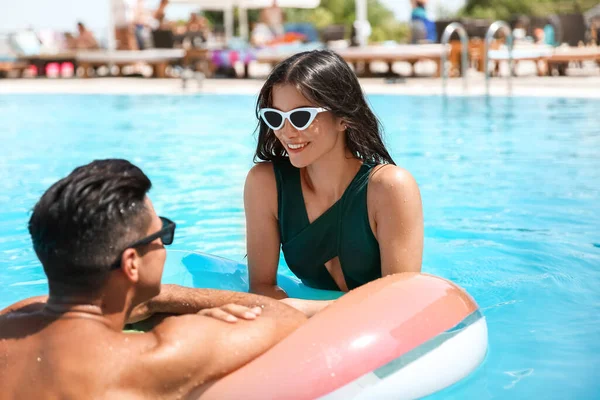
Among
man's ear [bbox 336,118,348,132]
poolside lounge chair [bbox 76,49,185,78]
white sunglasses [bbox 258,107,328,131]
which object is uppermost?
white sunglasses [bbox 258,107,328,131]

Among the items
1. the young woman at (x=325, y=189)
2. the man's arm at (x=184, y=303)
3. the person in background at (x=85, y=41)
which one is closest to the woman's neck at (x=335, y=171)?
the young woman at (x=325, y=189)

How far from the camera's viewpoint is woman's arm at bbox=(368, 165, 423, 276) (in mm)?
3055

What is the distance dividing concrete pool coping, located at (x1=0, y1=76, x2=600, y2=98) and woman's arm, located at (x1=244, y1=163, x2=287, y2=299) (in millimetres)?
9528

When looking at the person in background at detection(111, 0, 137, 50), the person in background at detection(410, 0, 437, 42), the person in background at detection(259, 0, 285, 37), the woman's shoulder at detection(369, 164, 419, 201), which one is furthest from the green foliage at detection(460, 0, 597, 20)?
the woman's shoulder at detection(369, 164, 419, 201)

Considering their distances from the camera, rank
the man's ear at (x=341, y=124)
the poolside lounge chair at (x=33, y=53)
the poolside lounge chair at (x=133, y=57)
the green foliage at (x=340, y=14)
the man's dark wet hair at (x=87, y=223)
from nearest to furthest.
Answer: the man's dark wet hair at (x=87, y=223), the man's ear at (x=341, y=124), the poolside lounge chair at (x=133, y=57), the poolside lounge chair at (x=33, y=53), the green foliage at (x=340, y=14)

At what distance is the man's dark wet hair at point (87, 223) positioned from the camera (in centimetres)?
199

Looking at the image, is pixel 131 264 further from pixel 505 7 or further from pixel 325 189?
pixel 505 7

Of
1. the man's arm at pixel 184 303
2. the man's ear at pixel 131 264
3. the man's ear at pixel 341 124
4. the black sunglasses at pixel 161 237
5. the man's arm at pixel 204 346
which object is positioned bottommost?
the man's arm at pixel 184 303

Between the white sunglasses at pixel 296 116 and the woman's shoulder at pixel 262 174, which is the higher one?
the white sunglasses at pixel 296 116

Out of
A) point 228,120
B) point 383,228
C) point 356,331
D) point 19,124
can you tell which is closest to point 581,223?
point 383,228

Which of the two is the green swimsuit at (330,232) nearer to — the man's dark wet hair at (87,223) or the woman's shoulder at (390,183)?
the woman's shoulder at (390,183)

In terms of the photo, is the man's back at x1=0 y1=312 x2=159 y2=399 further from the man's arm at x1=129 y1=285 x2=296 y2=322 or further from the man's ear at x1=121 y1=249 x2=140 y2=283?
Answer: the man's arm at x1=129 y1=285 x2=296 y2=322

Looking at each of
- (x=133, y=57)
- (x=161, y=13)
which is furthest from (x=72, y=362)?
(x=161, y=13)

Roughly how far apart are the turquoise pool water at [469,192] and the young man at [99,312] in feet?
3.26
